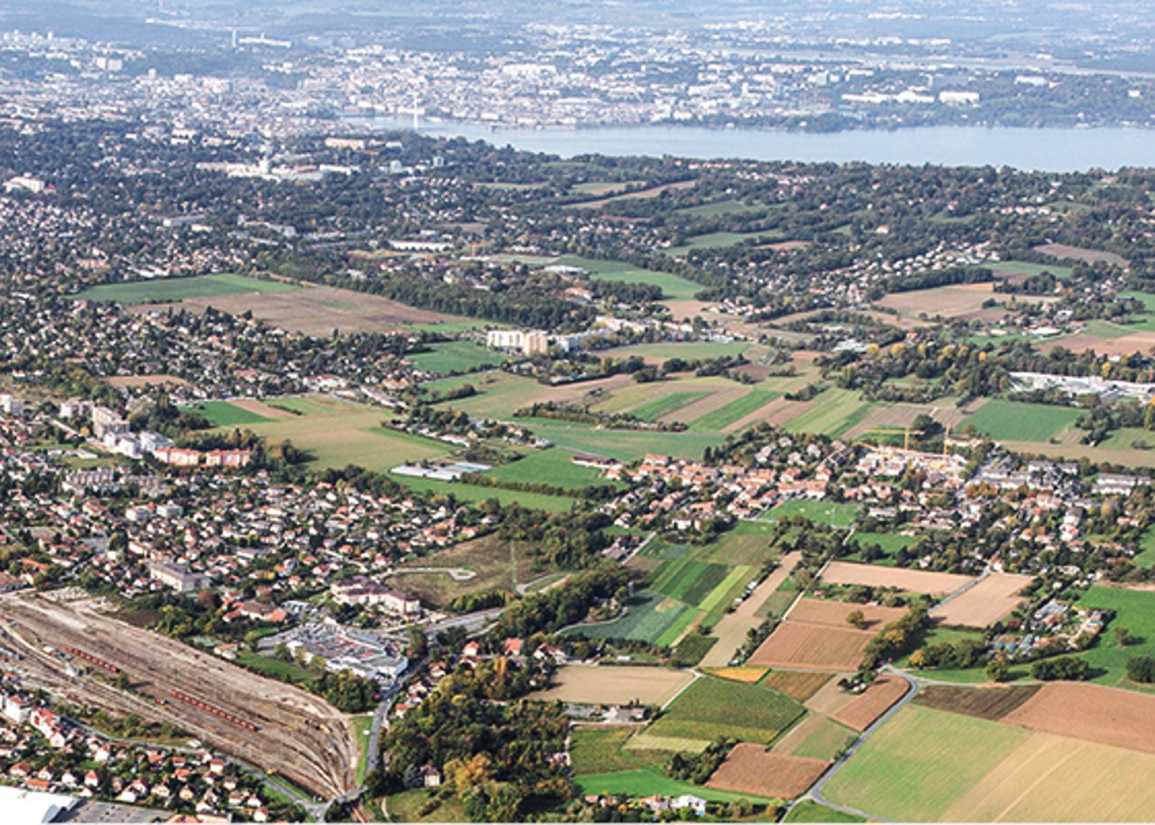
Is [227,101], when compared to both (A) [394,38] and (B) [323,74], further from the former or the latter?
(A) [394,38]

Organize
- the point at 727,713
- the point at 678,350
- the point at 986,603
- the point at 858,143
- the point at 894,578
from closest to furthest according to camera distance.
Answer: the point at 727,713 < the point at 986,603 < the point at 894,578 < the point at 678,350 < the point at 858,143

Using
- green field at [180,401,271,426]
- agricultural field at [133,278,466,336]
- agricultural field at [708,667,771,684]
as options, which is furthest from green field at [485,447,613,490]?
agricultural field at [133,278,466,336]

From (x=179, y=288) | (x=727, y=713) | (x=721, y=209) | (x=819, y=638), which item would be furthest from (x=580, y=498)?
(x=721, y=209)

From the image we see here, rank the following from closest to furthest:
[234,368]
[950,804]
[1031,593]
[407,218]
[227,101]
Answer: [950,804], [1031,593], [234,368], [407,218], [227,101]

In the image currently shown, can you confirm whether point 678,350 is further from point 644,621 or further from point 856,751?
point 856,751

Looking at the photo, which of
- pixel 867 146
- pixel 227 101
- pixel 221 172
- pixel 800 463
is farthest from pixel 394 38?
pixel 800 463

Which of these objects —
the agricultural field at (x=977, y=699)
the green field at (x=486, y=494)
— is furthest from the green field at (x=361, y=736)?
the green field at (x=486, y=494)
